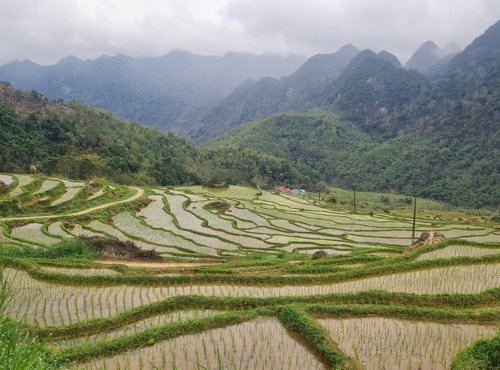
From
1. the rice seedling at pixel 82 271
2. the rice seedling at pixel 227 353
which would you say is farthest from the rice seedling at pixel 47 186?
the rice seedling at pixel 227 353

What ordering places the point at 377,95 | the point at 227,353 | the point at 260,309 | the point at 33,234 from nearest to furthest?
the point at 227,353 → the point at 260,309 → the point at 33,234 → the point at 377,95

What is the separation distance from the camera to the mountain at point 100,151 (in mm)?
53188

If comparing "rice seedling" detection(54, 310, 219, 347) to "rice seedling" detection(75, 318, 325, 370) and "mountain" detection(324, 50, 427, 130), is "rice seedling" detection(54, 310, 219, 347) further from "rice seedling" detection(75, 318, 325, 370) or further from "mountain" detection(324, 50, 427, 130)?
"mountain" detection(324, 50, 427, 130)

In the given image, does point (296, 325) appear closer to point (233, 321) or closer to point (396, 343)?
point (233, 321)

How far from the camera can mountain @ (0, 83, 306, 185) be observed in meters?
53.2

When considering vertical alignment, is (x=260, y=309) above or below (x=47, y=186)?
above

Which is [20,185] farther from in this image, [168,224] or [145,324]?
[145,324]

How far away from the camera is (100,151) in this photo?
65375 mm

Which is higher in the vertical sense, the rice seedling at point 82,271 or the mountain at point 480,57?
the mountain at point 480,57

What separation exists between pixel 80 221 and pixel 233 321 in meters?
20.1

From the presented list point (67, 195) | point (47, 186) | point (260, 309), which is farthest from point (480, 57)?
point (260, 309)

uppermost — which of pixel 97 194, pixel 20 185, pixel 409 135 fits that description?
pixel 409 135

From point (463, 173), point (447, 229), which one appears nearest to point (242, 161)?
point (463, 173)

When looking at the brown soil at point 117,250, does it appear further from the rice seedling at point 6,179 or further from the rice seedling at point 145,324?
the rice seedling at point 6,179
